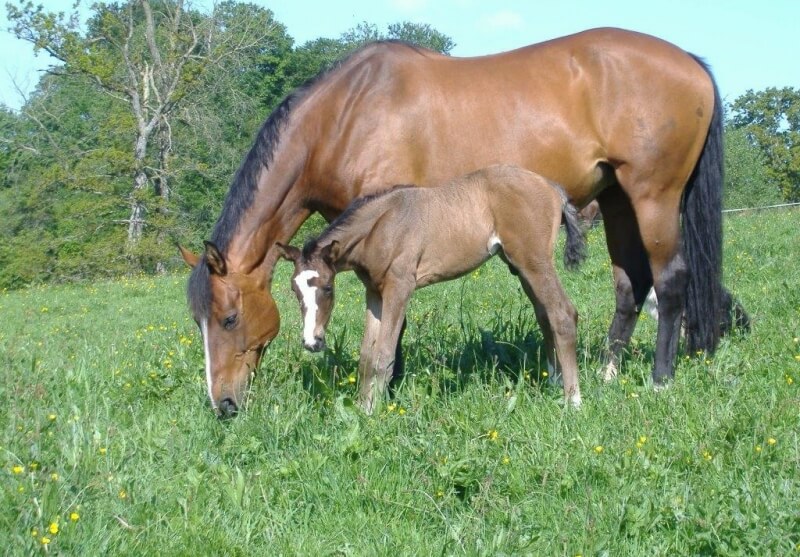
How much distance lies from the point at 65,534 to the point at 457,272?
9.36ft

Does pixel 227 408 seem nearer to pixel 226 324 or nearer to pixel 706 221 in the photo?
pixel 226 324

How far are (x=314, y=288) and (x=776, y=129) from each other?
Result: 7428 centimetres

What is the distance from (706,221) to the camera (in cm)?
617

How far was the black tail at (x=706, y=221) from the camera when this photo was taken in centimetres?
614

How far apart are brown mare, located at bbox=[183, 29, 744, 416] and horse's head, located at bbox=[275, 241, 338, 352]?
70 centimetres

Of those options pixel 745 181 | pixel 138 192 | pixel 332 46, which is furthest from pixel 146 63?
pixel 745 181

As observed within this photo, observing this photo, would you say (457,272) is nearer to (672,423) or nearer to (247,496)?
(672,423)

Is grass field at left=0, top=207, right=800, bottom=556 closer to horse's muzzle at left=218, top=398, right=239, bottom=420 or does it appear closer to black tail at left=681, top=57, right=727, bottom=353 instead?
horse's muzzle at left=218, top=398, right=239, bottom=420

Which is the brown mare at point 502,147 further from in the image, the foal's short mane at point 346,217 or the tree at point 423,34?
the tree at point 423,34

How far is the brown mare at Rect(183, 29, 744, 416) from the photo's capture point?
557 centimetres

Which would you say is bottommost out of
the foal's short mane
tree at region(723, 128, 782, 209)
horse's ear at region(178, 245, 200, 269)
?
tree at region(723, 128, 782, 209)

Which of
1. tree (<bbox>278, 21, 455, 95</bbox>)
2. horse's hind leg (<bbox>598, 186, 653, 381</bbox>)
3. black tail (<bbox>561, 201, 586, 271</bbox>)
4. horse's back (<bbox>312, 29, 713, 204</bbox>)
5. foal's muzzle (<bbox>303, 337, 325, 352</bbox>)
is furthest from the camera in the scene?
tree (<bbox>278, 21, 455, 95</bbox>)

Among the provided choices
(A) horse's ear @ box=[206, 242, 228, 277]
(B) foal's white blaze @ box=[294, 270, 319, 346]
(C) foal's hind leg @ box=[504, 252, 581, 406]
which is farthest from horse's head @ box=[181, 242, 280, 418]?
(C) foal's hind leg @ box=[504, 252, 581, 406]

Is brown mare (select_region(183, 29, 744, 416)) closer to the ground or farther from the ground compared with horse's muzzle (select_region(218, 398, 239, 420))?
farther from the ground
